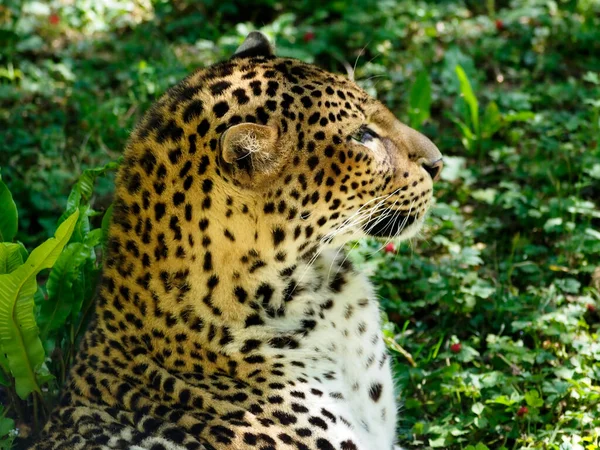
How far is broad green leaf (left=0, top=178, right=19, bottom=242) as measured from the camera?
5.18 metres

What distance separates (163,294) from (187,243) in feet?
0.92

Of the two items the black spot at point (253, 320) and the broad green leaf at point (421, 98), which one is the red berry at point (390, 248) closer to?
the broad green leaf at point (421, 98)

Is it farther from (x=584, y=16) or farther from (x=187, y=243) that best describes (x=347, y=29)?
(x=187, y=243)

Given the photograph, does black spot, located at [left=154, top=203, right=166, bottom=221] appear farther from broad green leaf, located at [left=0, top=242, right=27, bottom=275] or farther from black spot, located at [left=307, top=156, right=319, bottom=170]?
broad green leaf, located at [left=0, top=242, right=27, bottom=275]

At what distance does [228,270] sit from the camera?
4332mm

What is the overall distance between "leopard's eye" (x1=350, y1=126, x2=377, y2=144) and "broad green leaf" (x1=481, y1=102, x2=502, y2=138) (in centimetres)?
359

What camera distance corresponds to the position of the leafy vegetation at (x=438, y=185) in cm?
534

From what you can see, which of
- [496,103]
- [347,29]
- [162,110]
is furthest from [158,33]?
[162,110]

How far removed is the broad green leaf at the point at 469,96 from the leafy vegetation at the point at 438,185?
0.02 meters

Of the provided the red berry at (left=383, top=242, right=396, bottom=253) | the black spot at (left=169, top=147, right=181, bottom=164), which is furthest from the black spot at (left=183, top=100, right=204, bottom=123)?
the red berry at (left=383, top=242, right=396, bottom=253)

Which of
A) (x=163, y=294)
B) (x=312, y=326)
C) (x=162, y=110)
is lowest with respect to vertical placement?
(x=312, y=326)

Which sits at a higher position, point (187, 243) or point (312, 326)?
point (187, 243)

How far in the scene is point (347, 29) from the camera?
962cm

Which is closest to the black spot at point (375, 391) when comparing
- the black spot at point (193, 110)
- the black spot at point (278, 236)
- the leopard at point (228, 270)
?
the leopard at point (228, 270)
